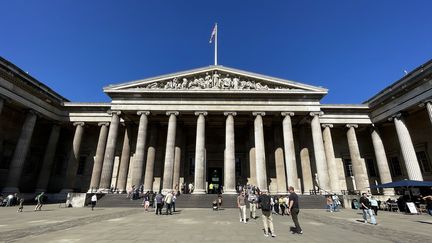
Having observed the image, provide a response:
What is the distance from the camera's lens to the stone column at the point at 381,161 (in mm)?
26547

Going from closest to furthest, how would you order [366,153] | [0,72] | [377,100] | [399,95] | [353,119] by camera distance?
[0,72] < [399,95] < [377,100] < [353,119] < [366,153]

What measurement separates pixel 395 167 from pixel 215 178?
23646mm

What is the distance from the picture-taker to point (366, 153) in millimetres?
31609

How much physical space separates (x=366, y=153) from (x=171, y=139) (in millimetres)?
27130

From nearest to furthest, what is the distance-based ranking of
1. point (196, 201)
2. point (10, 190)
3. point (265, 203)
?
point (265, 203), point (196, 201), point (10, 190)

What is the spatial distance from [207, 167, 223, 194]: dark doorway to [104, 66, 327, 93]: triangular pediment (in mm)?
11793

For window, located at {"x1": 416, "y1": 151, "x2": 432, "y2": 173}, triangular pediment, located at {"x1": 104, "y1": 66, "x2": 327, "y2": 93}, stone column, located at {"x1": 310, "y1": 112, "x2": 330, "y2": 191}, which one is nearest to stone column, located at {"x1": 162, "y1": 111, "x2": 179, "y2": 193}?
triangular pediment, located at {"x1": 104, "y1": 66, "x2": 327, "y2": 93}

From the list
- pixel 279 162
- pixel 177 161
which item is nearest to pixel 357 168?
pixel 279 162

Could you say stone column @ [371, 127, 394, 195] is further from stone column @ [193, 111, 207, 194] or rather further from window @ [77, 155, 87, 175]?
window @ [77, 155, 87, 175]

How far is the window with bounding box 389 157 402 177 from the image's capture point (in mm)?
28808

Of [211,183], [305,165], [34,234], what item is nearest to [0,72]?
[34,234]

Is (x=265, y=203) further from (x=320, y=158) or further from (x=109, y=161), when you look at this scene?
(x=109, y=161)

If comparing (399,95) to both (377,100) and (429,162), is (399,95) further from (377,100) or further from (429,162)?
(429,162)

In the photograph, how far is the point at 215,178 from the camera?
31062 millimetres
